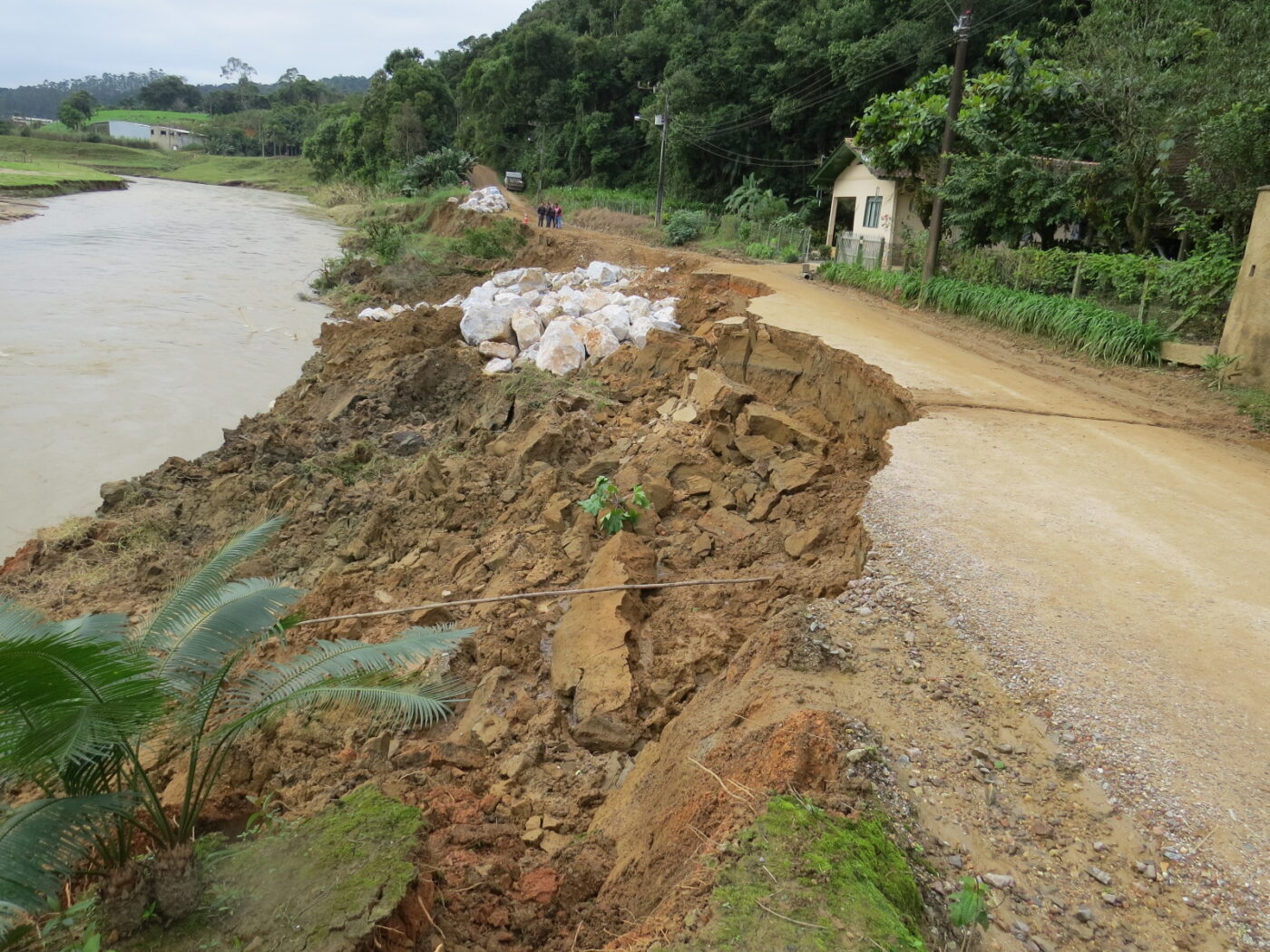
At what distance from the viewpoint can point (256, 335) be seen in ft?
71.2

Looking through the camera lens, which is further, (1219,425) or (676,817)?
(1219,425)

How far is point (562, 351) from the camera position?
1293 cm

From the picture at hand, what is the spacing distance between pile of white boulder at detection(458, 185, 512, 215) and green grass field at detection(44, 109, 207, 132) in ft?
332

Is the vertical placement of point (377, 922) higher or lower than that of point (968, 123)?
lower

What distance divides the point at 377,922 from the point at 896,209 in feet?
87.3

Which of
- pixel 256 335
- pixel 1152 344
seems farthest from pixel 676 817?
pixel 256 335

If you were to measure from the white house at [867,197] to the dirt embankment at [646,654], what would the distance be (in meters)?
15.7

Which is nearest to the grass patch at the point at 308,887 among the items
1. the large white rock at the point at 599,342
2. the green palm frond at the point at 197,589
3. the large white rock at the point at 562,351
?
the green palm frond at the point at 197,589

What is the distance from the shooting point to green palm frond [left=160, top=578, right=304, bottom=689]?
165 inches

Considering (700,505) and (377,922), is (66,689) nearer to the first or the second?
(377,922)

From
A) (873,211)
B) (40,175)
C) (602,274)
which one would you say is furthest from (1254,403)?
(40,175)

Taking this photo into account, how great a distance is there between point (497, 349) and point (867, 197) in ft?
61.1

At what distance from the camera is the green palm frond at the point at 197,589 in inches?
171

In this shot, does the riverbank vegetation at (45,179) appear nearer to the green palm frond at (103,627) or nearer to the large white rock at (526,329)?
the large white rock at (526,329)
